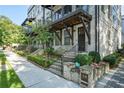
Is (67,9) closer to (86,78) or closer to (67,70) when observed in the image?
(67,70)

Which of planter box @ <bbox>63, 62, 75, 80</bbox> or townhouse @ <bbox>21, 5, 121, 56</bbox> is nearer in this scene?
planter box @ <bbox>63, 62, 75, 80</bbox>

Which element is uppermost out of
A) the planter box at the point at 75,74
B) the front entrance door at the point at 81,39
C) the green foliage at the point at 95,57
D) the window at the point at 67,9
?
the window at the point at 67,9

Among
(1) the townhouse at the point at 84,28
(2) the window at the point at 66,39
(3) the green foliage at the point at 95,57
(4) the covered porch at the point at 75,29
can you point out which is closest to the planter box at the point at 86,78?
(3) the green foliage at the point at 95,57

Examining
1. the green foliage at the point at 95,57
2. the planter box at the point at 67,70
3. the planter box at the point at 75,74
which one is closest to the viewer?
Answer: the planter box at the point at 75,74

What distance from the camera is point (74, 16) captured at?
40.5 ft

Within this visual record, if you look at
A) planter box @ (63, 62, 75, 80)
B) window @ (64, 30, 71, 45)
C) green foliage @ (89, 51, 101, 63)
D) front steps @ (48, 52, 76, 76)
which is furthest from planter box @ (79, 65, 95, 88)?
window @ (64, 30, 71, 45)

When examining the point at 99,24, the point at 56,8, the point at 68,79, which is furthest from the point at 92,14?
the point at 56,8

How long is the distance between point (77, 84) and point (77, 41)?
7.40 metres

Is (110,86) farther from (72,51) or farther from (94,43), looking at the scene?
(72,51)

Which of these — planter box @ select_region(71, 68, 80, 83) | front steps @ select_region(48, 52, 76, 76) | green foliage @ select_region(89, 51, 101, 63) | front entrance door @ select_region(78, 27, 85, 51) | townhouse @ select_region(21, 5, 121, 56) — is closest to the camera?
planter box @ select_region(71, 68, 80, 83)

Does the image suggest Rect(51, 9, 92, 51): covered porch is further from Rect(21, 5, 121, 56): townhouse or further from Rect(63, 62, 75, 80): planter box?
Rect(63, 62, 75, 80): planter box

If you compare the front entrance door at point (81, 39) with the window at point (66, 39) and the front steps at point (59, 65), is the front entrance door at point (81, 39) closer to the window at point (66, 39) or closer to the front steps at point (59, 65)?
the front steps at point (59, 65)

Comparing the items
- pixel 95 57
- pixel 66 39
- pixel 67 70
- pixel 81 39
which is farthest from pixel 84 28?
pixel 66 39

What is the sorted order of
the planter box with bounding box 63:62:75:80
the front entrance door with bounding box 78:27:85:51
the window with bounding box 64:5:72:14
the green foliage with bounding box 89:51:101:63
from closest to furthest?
the planter box with bounding box 63:62:75:80 → the green foliage with bounding box 89:51:101:63 → the front entrance door with bounding box 78:27:85:51 → the window with bounding box 64:5:72:14
